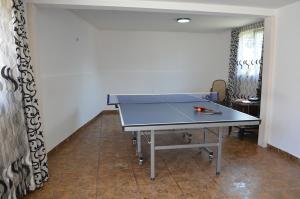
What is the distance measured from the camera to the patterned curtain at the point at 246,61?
539 centimetres

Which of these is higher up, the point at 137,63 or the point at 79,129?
the point at 137,63

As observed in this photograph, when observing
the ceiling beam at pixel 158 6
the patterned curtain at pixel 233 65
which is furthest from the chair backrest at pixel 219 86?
the ceiling beam at pixel 158 6

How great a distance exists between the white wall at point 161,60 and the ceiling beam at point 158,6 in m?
3.29

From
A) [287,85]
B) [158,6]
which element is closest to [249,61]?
[287,85]

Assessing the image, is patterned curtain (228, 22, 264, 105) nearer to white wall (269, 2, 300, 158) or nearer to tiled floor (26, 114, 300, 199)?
white wall (269, 2, 300, 158)

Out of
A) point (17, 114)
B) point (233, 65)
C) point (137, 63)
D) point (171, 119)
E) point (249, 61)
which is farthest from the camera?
point (137, 63)

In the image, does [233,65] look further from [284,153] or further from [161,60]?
[284,153]

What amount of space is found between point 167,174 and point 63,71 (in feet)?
8.44

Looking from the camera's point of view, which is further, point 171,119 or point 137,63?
point 137,63

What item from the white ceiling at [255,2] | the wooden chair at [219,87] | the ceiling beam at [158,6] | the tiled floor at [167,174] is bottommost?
A: the tiled floor at [167,174]

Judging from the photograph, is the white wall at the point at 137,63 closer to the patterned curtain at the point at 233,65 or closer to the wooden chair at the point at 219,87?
the wooden chair at the point at 219,87

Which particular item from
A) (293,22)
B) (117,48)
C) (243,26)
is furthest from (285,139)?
(117,48)

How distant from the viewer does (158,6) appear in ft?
10.7

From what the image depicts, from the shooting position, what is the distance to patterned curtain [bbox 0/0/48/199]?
2092mm
